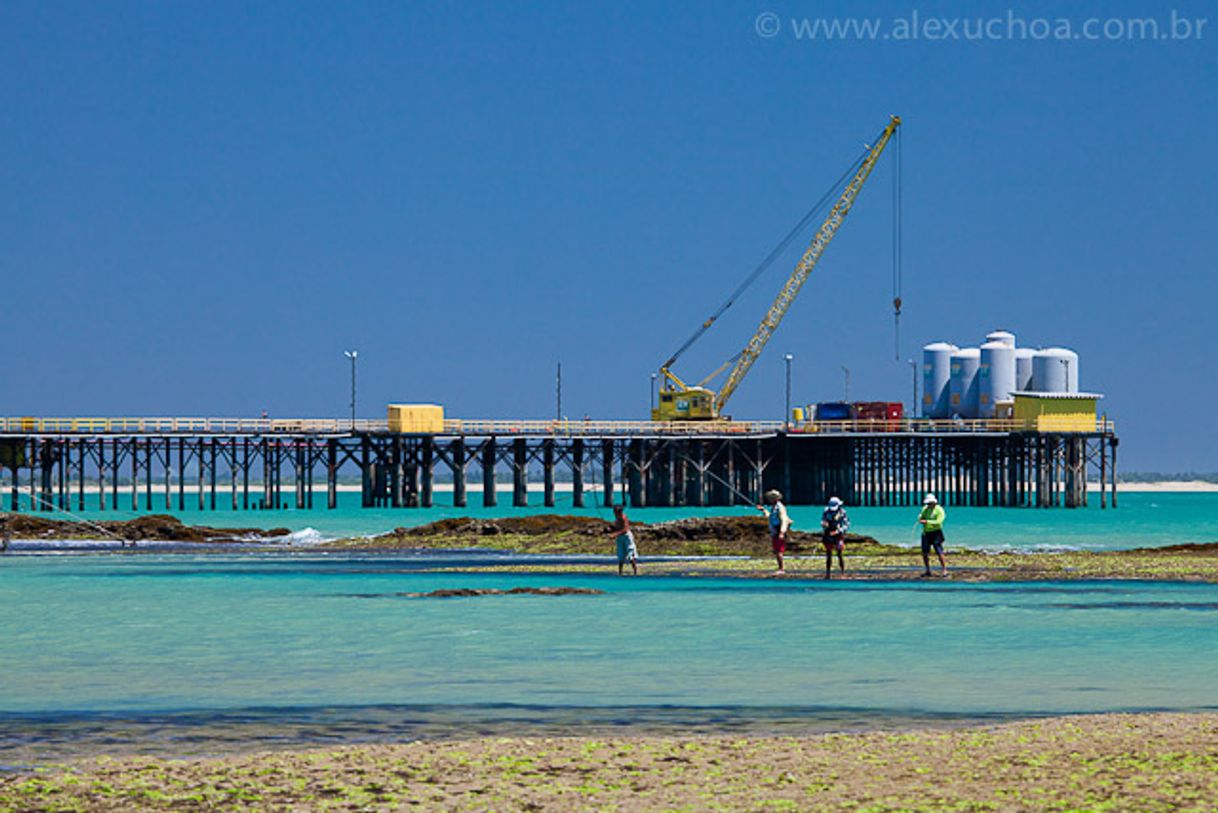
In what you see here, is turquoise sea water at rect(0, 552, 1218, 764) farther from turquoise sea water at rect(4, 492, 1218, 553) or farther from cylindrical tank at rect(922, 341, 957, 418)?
cylindrical tank at rect(922, 341, 957, 418)

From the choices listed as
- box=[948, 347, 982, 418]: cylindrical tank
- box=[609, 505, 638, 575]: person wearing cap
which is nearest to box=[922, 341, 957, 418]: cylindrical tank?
box=[948, 347, 982, 418]: cylindrical tank

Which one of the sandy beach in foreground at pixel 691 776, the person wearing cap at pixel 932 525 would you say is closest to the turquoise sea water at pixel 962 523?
the person wearing cap at pixel 932 525

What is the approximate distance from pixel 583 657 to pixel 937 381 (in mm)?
105330

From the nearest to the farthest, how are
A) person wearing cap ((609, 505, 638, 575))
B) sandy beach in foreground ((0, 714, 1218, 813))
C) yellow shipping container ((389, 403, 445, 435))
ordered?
sandy beach in foreground ((0, 714, 1218, 813)) → person wearing cap ((609, 505, 638, 575)) → yellow shipping container ((389, 403, 445, 435))

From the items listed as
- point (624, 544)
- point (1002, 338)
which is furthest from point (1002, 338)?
point (624, 544)

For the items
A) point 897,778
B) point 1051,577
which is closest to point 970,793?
point 897,778

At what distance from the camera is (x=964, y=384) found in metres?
124

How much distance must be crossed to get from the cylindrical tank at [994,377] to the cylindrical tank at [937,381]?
9.17 ft

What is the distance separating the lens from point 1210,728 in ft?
50.9

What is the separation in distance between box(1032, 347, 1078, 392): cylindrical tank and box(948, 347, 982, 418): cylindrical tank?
3735 mm

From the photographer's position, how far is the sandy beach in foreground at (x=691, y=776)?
12.5 m

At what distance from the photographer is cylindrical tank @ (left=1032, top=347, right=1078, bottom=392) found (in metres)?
124

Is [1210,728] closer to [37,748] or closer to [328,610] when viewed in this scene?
[37,748]

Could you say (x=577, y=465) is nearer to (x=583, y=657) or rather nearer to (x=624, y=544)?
(x=624, y=544)
